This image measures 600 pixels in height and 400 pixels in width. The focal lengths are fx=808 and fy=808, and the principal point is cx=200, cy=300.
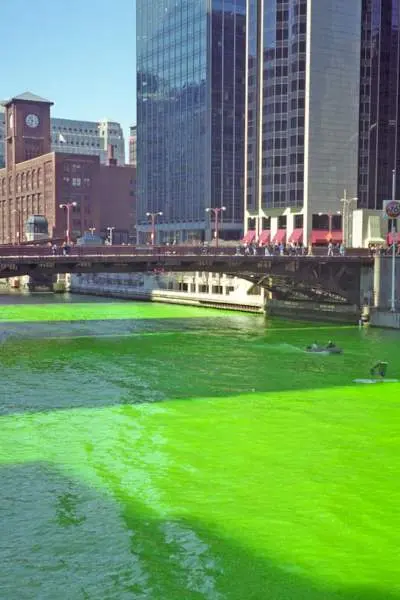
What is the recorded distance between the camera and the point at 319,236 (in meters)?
126

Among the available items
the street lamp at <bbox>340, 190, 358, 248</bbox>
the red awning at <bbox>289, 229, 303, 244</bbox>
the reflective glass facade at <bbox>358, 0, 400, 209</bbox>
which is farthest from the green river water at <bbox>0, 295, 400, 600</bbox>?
the reflective glass facade at <bbox>358, 0, 400, 209</bbox>

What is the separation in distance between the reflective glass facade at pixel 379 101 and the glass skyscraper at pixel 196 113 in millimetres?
35941

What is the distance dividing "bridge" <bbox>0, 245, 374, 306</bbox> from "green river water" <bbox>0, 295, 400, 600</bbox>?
57.8 ft

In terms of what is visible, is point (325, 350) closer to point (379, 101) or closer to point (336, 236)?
point (336, 236)

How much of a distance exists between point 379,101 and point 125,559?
119m

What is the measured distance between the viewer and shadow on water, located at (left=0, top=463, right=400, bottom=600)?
60.3 ft

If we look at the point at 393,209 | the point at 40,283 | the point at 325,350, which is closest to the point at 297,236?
the point at 393,209

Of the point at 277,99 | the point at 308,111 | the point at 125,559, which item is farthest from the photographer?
the point at 277,99

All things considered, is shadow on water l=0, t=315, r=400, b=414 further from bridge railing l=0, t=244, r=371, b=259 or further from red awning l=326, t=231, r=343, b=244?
red awning l=326, t=231, r=343, b=244

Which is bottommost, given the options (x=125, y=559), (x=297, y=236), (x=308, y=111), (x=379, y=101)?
(x=125, y=559)

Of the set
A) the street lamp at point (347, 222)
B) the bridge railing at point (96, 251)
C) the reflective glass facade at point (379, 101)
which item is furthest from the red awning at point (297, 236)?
the bridge railing at point (96, 251)

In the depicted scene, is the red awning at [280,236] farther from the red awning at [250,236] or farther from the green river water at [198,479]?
the green river water at [198,479]

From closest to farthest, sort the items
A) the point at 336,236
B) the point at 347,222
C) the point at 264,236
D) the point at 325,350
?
the point at 325,350
the point at 347,222
the point at 336,236
the point at 264,236

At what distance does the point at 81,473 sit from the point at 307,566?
9.79 meters
